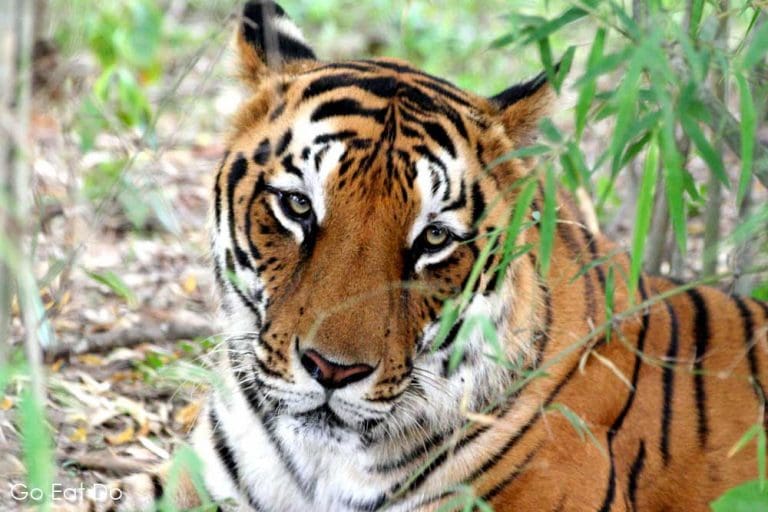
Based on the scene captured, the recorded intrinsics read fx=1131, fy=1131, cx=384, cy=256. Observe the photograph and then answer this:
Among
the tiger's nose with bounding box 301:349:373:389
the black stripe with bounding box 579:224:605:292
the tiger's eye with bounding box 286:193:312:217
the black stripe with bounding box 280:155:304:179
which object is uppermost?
the black stripe with bounding box 280:155:304:179

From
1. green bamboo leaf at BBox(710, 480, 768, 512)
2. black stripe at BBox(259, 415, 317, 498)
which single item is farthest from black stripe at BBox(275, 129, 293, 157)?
green bamboo leaf at BBox(710, 480, 768, 512)

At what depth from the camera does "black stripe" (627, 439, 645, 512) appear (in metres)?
2.77

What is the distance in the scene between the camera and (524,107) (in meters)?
2.80

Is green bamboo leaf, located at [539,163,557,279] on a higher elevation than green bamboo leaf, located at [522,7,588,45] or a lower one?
lower

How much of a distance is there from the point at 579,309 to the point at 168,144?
114 cm

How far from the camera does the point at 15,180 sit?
2227 millimetres

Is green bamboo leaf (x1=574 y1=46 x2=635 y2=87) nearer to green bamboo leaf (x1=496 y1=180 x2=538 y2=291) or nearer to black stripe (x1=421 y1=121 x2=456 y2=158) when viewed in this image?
green bamboo leaf (x1=496 y1=180 x2=538 y2=291)

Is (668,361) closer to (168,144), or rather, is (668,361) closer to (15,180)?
(168,144)

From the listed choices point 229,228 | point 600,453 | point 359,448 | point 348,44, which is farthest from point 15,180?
point 348,44

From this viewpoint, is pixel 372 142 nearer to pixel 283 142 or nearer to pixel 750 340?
pixel 283 142

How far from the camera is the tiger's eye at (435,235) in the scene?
2.58m

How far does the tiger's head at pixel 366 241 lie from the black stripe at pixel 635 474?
392mm

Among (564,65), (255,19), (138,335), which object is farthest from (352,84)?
(138,335)

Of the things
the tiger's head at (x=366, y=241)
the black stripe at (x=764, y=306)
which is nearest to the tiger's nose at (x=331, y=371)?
the tiger's head at (x=366, y=241)
